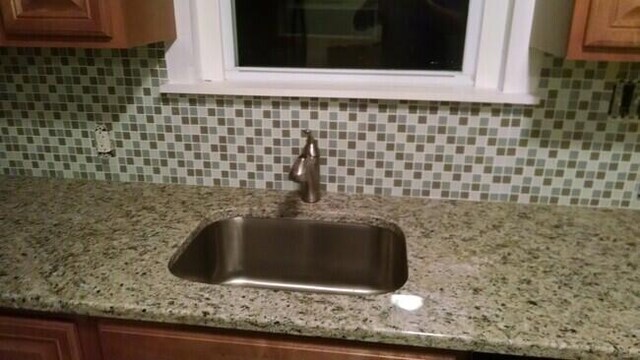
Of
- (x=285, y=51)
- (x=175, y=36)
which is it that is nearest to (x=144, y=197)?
(x=175, y=36)

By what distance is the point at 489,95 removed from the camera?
4.39 ft

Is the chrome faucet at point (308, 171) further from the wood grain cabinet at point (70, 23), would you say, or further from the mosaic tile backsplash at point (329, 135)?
the wood grain cabinet at point (70, 23)

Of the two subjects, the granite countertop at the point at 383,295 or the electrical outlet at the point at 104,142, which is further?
the electrical outlet at the point at 104,142

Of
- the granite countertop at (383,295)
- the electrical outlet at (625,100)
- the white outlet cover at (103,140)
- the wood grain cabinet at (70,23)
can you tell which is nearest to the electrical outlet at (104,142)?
the white outlet cover at (103,140)

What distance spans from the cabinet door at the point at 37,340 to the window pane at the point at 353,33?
92 centimetres

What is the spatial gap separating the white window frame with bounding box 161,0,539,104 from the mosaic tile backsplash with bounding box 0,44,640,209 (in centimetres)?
4

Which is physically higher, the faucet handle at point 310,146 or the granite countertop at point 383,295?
the faucet handle at point 310,146

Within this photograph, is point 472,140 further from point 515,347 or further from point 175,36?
point 175,36

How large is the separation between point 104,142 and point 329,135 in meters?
0.73

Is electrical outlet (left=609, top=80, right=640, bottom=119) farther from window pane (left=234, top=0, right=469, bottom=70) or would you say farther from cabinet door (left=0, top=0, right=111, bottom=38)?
cabinet door (left=0, top=0, right=111, bottom=38)

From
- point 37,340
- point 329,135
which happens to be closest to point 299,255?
point 329,135

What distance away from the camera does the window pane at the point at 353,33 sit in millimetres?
1398

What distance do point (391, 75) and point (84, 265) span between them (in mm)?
979

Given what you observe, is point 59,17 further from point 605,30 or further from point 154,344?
point 605,30
